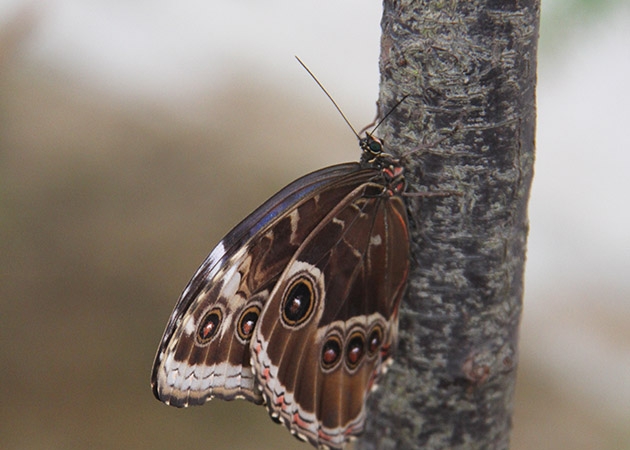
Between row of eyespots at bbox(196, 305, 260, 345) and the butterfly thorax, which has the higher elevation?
the butterfly thorax

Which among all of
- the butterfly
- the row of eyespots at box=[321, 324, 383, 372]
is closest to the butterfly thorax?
the butterfly

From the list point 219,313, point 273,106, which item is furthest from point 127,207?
point 219,313

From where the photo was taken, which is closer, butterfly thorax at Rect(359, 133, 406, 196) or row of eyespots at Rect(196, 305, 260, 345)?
butterfly thorax at Rect(359, 133, 406, 196)

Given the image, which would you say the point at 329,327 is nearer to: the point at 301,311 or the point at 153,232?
the point at 301,311

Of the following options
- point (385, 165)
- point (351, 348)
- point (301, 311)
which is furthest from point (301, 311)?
point (385, 165)

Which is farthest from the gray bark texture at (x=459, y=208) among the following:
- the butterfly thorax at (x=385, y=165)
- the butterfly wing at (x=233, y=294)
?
the butterfly wing at (x=233, y=294)

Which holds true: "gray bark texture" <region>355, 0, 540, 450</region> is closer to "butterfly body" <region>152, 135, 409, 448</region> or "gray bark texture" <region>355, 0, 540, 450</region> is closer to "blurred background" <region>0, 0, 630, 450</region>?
"butterfly body" <region>152, 135, 409, 448</region>

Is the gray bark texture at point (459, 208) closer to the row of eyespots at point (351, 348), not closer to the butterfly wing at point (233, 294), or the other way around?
the row of eyespots at point (351, 348)
